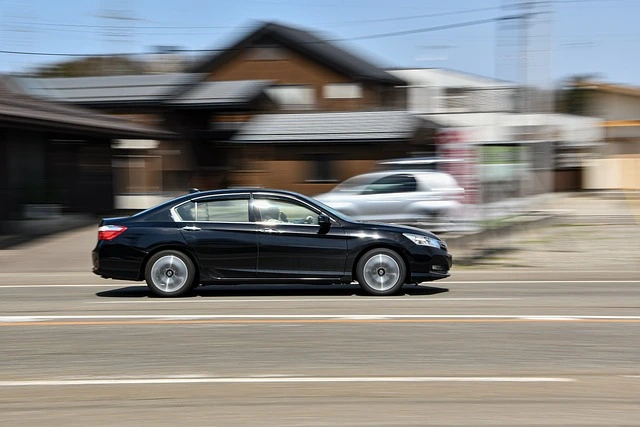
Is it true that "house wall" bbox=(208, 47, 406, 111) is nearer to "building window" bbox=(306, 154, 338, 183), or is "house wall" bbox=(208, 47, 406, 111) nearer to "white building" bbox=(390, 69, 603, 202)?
"white building" bbox=(390, 69, 603, 202)

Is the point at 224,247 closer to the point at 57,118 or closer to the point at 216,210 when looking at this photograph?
the point at 216,210

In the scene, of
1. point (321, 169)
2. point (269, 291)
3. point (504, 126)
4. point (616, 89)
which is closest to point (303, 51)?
point (321, 169)

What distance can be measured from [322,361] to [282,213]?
4684 mm

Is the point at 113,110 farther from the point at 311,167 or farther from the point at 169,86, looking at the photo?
the point at 311,167

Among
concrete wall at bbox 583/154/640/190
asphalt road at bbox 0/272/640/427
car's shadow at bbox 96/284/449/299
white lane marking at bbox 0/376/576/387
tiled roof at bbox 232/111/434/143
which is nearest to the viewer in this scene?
asphalt road at bbox 0/272/640/427

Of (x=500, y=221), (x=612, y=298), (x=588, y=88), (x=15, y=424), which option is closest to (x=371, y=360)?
(x=15, y=424)

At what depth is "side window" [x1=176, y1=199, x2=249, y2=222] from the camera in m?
11.5

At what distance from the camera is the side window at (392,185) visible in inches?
812

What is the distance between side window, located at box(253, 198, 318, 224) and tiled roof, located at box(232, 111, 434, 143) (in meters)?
22.8

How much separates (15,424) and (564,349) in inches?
184

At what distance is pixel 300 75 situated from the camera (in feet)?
132

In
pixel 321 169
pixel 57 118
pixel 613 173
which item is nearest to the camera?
pixel 57 118

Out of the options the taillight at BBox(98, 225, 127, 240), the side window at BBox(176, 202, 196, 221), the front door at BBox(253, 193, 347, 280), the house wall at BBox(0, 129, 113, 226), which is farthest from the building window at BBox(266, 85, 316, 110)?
the front door at BBox(253, 193, 347, 280)

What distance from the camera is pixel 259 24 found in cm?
3959
